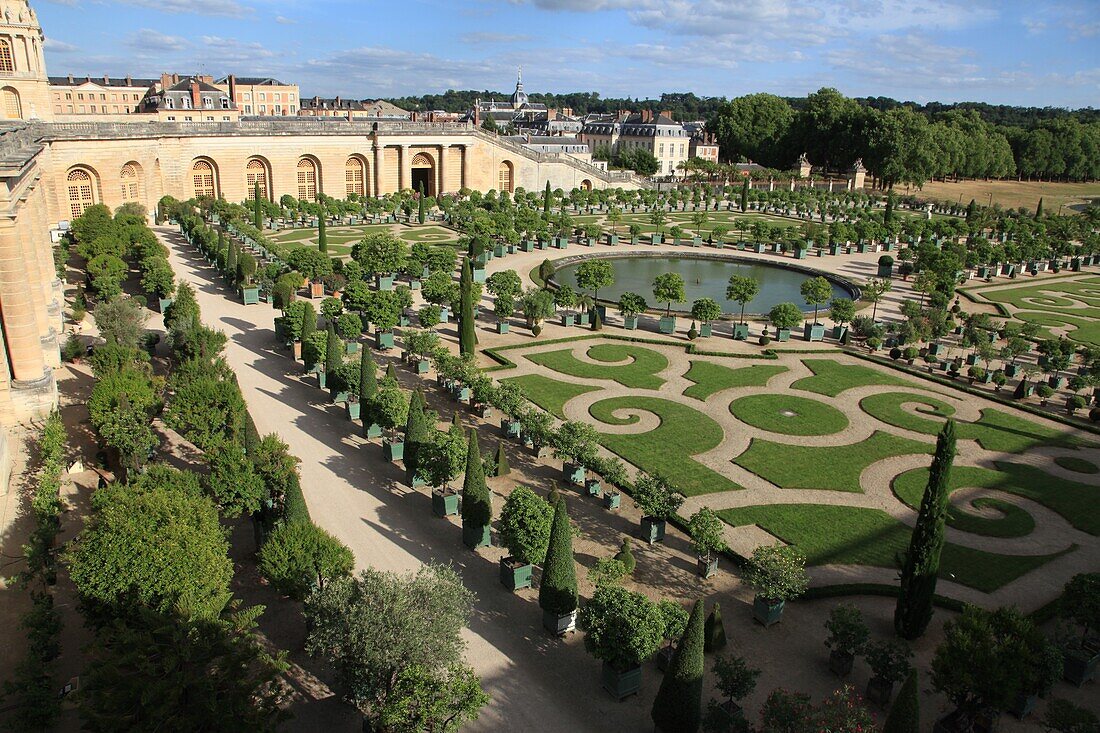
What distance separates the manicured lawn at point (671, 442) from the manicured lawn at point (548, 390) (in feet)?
4.56

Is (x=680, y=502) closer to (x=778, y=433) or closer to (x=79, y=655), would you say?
(x=778, y=433)

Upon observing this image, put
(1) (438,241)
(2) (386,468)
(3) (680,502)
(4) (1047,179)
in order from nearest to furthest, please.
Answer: (3) (680,502)
(2) (386,468)
(1) (438,241)
(4) (1047,179)

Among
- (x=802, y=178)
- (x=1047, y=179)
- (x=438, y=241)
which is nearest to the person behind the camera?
(x=438, y=241)

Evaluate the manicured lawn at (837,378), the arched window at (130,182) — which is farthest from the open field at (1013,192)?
the arched window at (130,182)

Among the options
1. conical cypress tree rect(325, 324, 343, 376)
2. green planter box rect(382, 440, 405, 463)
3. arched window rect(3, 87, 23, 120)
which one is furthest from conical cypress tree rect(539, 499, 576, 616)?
arched window rect(3, 87, 23, 120)

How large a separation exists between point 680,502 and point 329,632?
10.4m

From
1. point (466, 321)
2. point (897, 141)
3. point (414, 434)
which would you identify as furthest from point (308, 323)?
point (897, 141)

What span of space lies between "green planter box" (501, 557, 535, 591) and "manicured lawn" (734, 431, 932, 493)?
9.57 m

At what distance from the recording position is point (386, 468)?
24.8 m

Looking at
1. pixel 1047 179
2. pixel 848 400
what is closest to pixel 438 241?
pixel 848 400

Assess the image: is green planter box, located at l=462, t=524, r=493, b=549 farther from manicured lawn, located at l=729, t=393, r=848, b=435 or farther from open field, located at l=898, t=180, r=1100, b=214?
open field, located at l=898, t=180, r=1100, b=214

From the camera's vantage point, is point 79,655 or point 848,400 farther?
point 848,400

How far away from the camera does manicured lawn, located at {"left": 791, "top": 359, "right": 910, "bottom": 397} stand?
33.0 m

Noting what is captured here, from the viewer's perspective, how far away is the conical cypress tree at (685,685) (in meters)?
14.2
